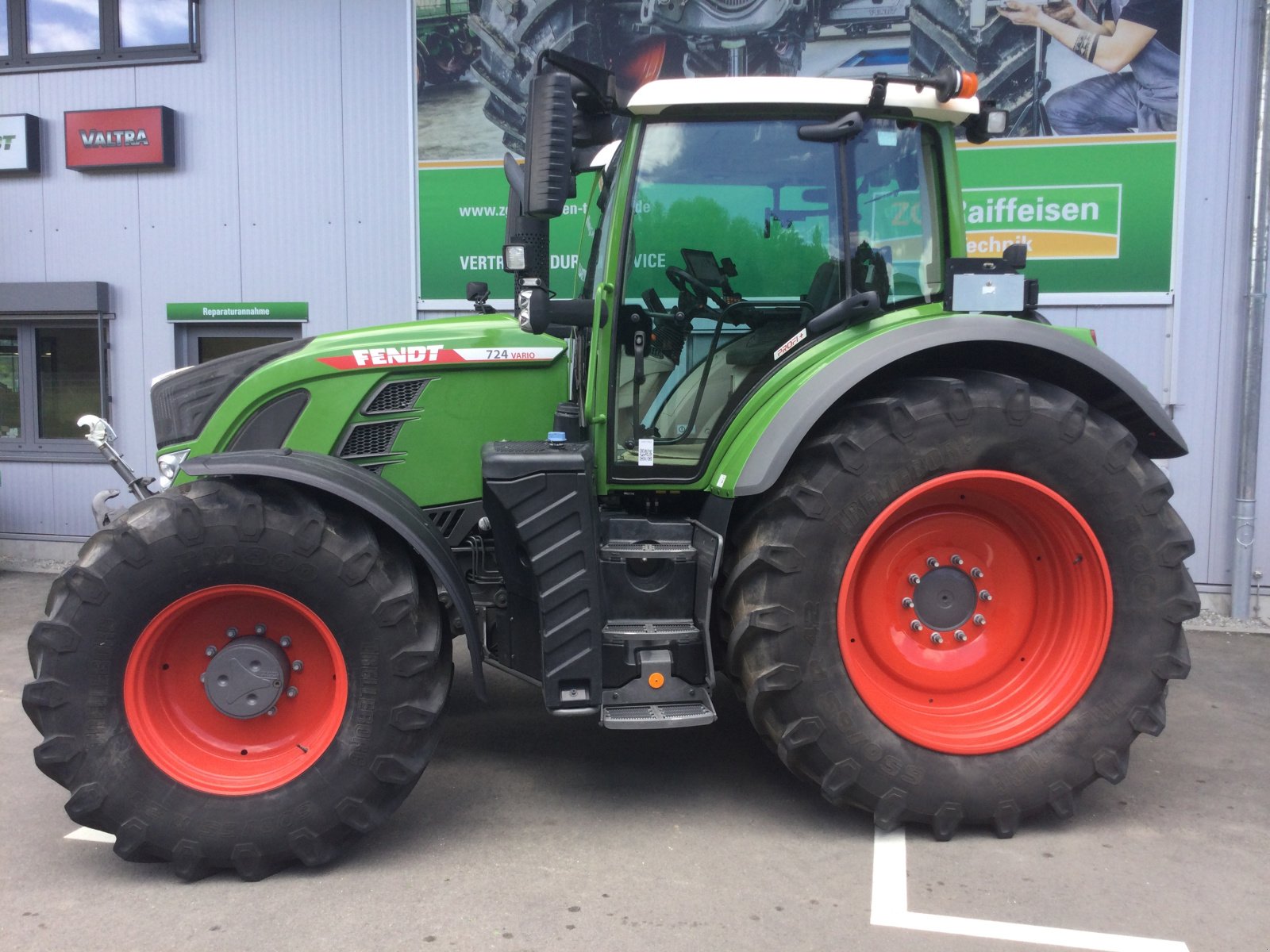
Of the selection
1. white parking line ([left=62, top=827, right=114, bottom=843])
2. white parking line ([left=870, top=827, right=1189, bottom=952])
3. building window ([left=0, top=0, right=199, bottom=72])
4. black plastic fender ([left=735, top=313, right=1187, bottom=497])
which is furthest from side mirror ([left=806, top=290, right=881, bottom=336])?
building window ([left=0, top=0, right=199, bottom=72])

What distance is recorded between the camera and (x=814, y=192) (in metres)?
3.38

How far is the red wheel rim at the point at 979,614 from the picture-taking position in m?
3.29

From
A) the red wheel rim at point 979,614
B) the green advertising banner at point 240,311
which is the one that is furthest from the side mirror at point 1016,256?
the green advertising banner at point 240,311

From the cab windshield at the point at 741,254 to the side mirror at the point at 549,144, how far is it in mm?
551

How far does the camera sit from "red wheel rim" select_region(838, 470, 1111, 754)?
329 cm

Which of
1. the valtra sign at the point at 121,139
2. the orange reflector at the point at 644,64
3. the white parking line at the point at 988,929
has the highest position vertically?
the orange reflector at the point at 644,64

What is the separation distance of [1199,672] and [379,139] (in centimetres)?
626

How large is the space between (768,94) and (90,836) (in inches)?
134

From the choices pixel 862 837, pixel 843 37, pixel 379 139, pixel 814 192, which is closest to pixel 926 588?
pixel 862 837

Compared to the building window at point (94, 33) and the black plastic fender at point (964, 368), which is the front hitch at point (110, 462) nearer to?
the black plastic fender at point (964, 368)

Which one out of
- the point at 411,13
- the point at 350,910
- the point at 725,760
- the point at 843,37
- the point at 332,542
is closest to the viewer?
the point at 350,910

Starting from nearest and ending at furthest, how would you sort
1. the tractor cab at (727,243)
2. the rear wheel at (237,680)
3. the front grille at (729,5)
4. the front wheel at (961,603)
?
the rear wheel at (237,680) < the front wheel at (961,603) < the tractor cab at (727,243) < the front grille at (729,5)

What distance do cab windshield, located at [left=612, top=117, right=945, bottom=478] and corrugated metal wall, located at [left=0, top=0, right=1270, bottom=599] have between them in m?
3.31

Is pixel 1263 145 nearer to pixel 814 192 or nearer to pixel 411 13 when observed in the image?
pixel 814 192
